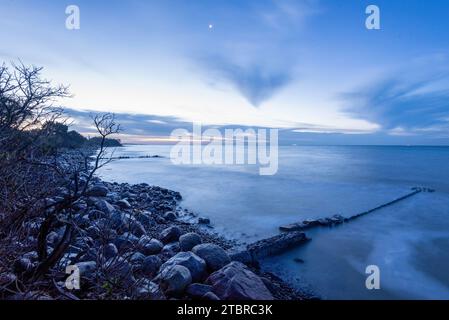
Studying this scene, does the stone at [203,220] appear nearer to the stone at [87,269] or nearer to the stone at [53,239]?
the stone at [53,239]

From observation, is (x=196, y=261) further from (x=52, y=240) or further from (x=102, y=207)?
(x=102, y=207)

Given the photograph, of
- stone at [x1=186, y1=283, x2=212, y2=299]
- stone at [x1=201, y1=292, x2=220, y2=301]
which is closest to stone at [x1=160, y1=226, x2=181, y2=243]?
stone at [x1=186, y1=283, x2=212, y2=299]

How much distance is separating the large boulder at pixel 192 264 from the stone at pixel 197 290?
20.0 inches

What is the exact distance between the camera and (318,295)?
277 inches

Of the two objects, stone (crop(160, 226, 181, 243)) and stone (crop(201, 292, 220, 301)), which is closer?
stone (crop(201, 292, 220, 301))

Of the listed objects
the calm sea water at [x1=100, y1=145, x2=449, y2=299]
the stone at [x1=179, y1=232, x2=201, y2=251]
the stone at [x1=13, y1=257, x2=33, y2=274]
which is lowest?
the calm sea water at [x1=100, y1=145, x2=449, y2=299]

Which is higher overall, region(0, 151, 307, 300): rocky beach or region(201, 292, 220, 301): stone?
region(0, 151, 307, 300): rocky beach

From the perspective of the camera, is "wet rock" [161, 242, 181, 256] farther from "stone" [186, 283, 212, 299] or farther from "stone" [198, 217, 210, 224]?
"stone" [198, 217, 210, 224]

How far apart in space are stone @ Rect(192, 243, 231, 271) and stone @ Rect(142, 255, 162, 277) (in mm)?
1063

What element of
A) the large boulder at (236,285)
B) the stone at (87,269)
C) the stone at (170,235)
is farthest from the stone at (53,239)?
the large boulder at (236,285)

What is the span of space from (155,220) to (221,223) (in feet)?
10.5

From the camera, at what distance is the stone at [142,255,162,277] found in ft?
20.1

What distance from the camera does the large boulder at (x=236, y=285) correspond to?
17.6ft
